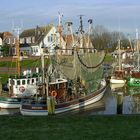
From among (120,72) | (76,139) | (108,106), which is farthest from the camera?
(120,72)

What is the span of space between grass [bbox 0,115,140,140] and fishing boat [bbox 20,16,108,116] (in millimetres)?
13996

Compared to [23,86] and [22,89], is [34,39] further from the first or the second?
[22,89]

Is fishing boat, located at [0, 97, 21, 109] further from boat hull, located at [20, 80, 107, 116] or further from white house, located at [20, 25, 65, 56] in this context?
white house, located at [20, 25, 65, 56]

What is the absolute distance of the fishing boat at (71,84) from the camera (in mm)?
34781

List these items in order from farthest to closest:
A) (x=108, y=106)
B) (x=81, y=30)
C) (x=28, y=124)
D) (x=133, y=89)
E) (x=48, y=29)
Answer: (x=48, y=29) < (x=133, y=89) < (x=81, y=30) < (x=108, y=106) < (x=28, y=124)

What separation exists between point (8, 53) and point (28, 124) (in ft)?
307

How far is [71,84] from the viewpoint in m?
40.8

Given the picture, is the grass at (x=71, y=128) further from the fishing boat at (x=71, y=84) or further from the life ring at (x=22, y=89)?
→ the life ring at (x=22, y=89)

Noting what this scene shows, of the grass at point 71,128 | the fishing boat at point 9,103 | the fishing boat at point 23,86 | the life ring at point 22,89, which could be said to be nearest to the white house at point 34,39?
the fishing boat at point 23,86

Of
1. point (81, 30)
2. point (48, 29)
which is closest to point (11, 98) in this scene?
point (81, 30)

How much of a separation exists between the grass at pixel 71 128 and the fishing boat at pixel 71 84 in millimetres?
13996

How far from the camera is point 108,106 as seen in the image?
134 ft

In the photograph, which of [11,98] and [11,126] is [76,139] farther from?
[11,98]

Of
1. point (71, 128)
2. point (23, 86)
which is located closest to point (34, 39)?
point (23, 86)
